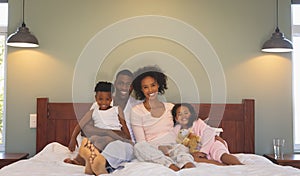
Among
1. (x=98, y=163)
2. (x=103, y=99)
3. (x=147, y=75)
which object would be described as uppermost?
(x=147, y=75)

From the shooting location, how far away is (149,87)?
9.71ft

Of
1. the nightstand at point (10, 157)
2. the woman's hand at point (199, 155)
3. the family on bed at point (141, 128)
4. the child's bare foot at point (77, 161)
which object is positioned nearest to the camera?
the family on bed at point (141, 128)

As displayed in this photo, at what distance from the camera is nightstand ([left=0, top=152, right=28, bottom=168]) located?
2846 mm

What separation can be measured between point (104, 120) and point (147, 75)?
560mm

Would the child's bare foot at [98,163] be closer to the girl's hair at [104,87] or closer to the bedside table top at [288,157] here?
the girl's hair at [104,87]

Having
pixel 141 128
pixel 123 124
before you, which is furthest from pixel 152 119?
pixel 123 124

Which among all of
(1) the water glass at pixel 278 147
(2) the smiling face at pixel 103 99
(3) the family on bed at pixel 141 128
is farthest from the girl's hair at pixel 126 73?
(1) the water glass at pixel 278 147

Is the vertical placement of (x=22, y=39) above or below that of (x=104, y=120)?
above

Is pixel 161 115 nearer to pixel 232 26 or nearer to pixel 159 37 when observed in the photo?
pixel 159 37

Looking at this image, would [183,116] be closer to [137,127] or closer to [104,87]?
[137,127]

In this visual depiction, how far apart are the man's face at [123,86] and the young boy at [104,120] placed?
6 centimetres

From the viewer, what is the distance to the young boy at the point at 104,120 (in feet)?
8.28

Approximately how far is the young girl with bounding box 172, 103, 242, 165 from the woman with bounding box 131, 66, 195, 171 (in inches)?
2.8

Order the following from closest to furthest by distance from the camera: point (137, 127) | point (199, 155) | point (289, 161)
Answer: point (199, 155) → point (137, 127) → point (289, 161)
